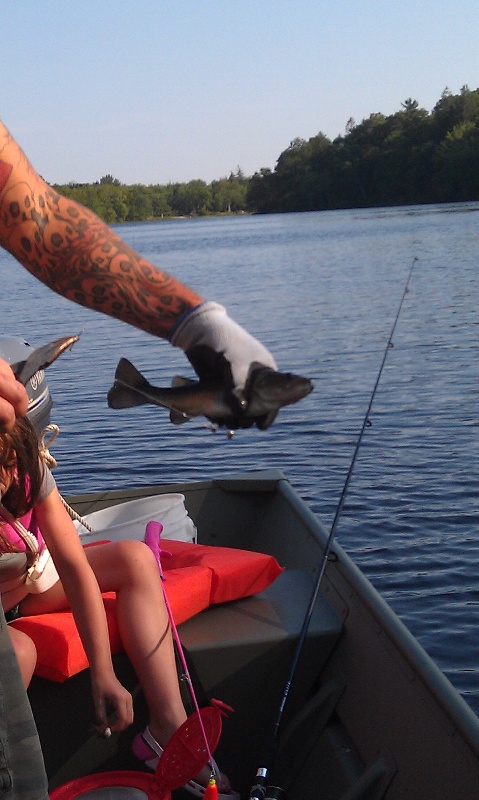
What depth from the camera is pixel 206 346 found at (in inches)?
55.6

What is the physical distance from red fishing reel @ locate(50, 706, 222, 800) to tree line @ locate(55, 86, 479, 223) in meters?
69.3

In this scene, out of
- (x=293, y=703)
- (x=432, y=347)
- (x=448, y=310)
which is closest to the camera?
(x=293, y=703)

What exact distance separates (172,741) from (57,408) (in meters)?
9.64

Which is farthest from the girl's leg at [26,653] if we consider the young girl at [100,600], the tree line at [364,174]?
the tree line at [364,174]

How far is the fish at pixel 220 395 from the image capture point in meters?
1.39

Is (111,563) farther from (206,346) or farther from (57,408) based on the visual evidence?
A: (57,408)

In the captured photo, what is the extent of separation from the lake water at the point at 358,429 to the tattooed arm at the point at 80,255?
3.98 m

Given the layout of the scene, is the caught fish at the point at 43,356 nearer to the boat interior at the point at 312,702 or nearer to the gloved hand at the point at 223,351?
the gloved hand at the point at 223,351

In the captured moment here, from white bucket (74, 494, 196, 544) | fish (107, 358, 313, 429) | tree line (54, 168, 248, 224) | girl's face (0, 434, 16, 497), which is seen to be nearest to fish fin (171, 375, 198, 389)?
fish (107, 358, 313, 429)

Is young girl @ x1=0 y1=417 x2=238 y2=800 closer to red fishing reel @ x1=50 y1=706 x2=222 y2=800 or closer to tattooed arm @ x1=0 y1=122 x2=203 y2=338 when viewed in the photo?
red fishing reel @ x1=50 y1=706 x2=222 y2=800

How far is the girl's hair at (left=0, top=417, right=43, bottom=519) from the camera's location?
7.06 feet

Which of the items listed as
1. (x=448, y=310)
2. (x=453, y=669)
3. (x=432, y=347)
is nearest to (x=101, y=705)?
(x=453, y=669)

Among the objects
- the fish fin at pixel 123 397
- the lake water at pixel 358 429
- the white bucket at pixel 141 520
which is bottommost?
the lake water at pixel 358 429

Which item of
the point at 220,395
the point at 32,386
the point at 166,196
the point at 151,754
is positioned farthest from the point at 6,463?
the point at 166,196
